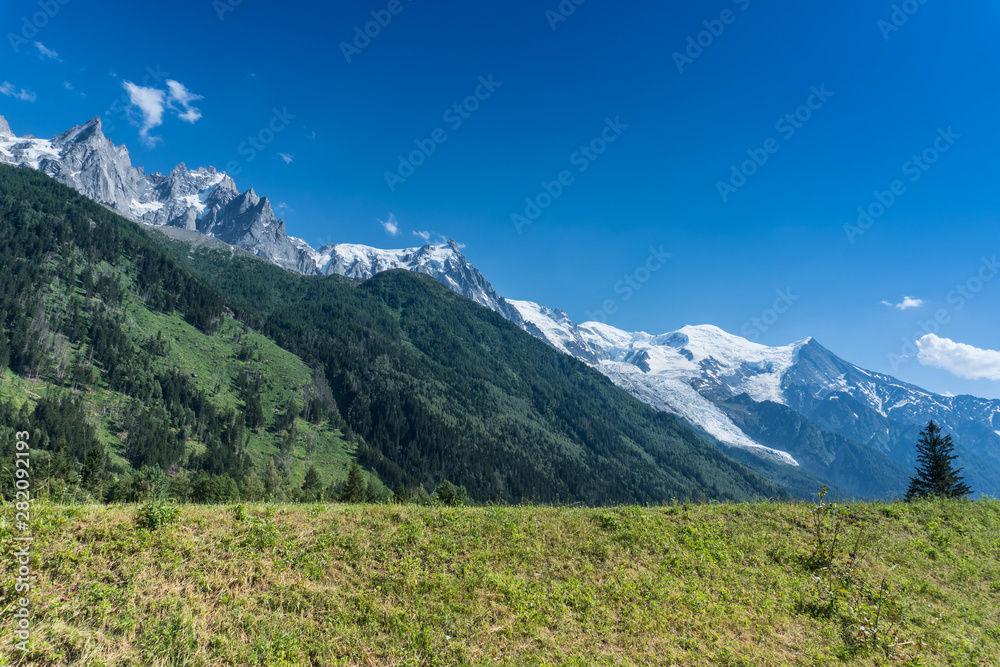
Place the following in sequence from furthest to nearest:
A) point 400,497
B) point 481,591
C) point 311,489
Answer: point 311,489, point 400,497, point 481,591

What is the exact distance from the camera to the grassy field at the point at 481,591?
30.6ft

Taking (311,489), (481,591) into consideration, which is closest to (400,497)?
(481,591)

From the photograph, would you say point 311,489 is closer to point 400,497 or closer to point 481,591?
point 400,497

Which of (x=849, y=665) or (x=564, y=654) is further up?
(x=849, y=665)

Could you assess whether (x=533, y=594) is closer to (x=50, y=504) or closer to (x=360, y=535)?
(x=360, y=535)

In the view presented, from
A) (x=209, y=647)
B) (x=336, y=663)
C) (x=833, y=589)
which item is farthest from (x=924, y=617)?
(x=209, y=647)

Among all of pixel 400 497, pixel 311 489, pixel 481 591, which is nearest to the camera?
pixel 481 591

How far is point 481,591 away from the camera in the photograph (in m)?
12.2

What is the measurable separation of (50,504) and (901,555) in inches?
1094

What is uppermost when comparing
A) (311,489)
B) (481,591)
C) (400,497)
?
(481,591)

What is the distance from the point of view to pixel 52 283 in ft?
650

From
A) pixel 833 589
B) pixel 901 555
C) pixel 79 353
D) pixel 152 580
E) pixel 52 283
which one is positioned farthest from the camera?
pixel 52 283

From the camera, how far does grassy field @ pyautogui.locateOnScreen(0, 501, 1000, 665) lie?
934cm

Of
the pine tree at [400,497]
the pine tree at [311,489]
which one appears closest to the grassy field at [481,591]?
the pine tree at [400,497]
